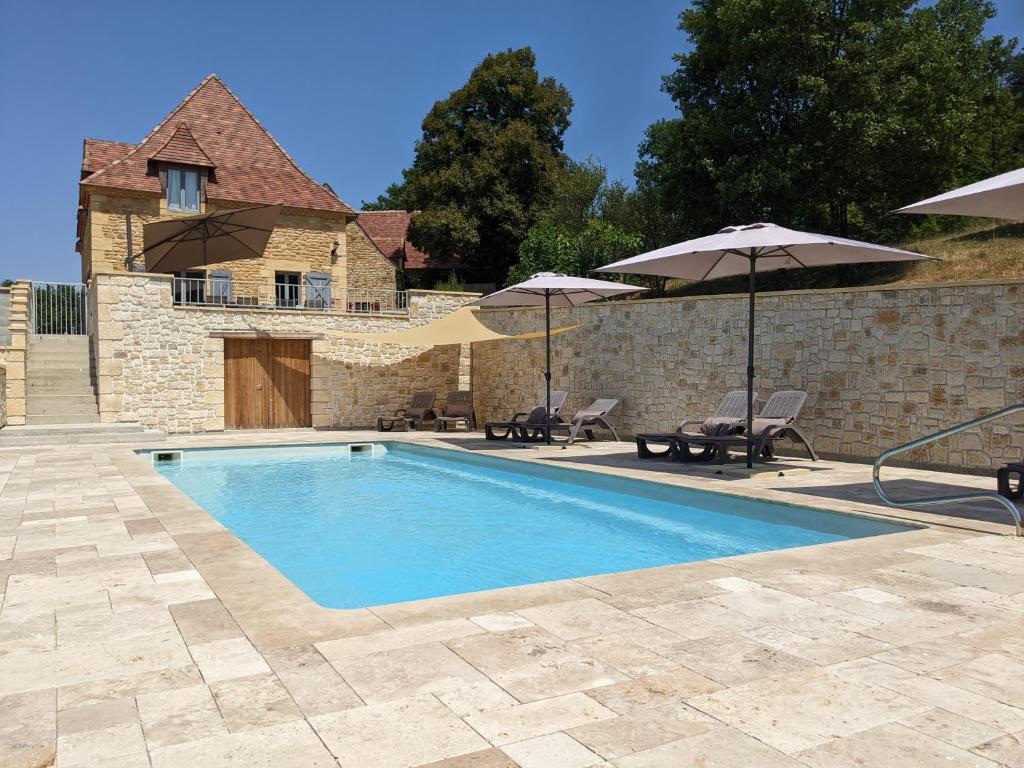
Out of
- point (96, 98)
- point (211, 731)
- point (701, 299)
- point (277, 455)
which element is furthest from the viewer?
point (96, 98)

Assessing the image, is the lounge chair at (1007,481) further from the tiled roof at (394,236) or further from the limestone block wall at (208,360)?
the tiled roof at (394,236)

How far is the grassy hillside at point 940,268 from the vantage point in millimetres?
18938

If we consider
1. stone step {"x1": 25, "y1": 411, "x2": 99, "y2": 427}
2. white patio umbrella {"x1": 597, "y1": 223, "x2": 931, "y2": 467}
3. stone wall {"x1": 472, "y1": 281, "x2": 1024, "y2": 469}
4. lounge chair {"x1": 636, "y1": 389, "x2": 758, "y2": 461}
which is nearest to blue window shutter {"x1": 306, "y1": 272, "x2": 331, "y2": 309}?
stone step {"x1": 25, "y1": 411, "x2": 99, "y2": 427}

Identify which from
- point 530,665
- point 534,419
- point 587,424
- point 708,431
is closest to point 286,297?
point 534,419

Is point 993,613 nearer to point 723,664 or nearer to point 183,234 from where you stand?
point 723,664

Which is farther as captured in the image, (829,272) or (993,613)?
(829,272)

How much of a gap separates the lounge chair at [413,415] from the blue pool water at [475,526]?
601cm

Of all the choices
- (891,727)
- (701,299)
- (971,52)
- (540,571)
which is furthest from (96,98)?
(971,52)

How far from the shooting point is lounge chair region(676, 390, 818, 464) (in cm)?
921

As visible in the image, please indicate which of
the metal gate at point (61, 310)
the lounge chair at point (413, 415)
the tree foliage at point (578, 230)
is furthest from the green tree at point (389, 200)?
the lounge chair at point (413, 415)

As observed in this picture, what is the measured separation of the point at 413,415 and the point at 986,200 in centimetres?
1292

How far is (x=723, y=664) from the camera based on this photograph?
2988mm

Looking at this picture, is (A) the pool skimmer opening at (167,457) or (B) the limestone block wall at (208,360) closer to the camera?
(A) the pool skimmer opening at (167,457)

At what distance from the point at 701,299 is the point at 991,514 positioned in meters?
6.55
